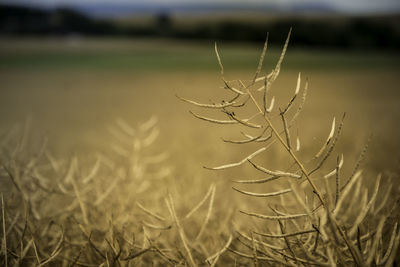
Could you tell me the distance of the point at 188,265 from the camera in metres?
0.60

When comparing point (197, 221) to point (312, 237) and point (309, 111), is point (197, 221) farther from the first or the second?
point (309, 111)

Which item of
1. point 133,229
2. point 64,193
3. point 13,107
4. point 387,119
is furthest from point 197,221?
point 13,107

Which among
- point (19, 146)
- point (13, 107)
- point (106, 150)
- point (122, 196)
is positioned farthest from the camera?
point (13, 107)

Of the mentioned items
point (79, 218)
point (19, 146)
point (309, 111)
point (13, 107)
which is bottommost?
Answer: point (13, 107)

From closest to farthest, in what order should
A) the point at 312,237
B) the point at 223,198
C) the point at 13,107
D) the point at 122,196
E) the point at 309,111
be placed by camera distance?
the point at 312,237, the point at 122,196, the point at 223,198, the point at 309,111, the point at 13,107

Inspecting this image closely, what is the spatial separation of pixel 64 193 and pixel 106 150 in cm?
272

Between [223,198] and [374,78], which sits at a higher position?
[374,78]

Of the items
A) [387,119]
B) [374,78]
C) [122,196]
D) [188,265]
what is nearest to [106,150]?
[387,119]

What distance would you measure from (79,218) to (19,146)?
6.5 inches

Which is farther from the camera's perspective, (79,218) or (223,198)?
(223,198)

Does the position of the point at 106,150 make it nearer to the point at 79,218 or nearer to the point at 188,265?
the point at 79,218

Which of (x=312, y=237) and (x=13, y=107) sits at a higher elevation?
(x=312, y=237)

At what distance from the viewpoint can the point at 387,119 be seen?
3.69 m

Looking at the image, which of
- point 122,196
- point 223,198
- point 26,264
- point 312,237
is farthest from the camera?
point 223,198
